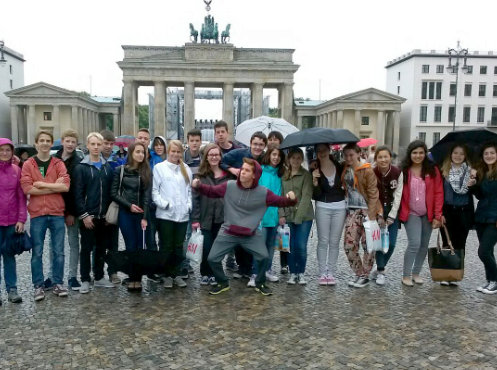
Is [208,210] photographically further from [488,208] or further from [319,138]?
[488,208]

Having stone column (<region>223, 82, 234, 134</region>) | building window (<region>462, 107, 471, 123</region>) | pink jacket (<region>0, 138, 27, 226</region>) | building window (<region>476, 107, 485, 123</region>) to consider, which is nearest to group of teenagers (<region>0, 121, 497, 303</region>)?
pink jacket (<region>0, 138, 27, 226</region>)

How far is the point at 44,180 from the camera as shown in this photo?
19.9 ft

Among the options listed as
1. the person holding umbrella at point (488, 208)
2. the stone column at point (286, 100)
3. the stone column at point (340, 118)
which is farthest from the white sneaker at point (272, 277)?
the stone column at point (340, 118)

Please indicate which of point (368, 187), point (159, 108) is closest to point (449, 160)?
point (368, 187)

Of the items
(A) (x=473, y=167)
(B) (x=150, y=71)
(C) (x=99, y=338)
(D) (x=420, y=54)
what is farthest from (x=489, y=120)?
(C) (x=99, y=338)

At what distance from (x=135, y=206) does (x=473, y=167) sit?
4.90 meters

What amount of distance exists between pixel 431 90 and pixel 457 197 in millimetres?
64804

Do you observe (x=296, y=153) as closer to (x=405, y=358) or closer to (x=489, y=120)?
(x=405, y=358)

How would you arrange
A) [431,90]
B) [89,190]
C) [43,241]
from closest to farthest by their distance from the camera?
1. [43,241]
2. [89,190]
3. [431,90]

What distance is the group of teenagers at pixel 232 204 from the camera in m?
6.11

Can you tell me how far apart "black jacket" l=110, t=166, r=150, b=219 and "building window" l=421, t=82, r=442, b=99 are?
2599 inches

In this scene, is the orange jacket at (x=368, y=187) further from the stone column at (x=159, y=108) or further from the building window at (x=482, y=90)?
the building window at (x=482, y=90)

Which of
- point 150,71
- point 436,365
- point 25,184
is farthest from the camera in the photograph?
point 150,71

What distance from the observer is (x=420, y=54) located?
64.3 meters
